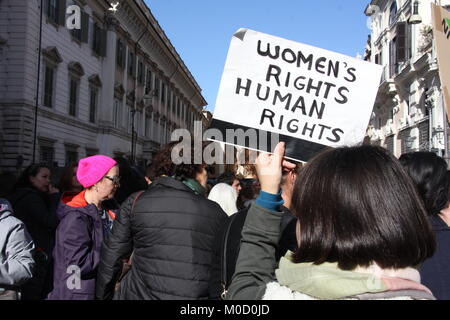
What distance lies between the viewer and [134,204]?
2.84m

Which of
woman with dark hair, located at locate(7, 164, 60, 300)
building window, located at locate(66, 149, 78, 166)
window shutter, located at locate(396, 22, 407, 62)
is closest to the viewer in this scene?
woman with dark hair, located at locate(7, 164, 60, 300)

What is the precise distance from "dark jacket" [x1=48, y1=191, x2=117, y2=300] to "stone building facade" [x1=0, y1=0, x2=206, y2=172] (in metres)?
16.1

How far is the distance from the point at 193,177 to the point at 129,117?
29082mm

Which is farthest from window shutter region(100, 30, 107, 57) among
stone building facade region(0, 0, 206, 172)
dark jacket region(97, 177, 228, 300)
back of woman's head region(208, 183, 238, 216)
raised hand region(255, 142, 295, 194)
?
raised hand region(255, 142, 295, 194)

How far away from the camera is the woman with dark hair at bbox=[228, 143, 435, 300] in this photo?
1.27 m

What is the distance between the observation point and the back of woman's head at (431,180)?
2.42 m

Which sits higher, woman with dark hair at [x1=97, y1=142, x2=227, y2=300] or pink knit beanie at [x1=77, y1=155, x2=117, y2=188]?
pink knit beanie at [x1=77, y1=155, x2=117, y2=188]

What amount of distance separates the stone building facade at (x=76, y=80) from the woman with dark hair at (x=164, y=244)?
1649 cm

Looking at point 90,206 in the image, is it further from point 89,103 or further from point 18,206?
point 89,103

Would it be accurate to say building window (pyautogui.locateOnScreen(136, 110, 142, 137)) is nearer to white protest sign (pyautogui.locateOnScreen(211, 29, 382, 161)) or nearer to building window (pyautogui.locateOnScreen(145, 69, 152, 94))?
building window (pyautogui.locateOnScreen(145, 69, 152, 94))

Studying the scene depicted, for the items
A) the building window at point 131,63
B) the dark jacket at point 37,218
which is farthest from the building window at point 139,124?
the dark jacket at point 37,218

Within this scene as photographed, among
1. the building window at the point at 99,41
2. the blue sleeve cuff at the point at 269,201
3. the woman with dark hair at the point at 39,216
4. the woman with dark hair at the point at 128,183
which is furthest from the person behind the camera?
the building window at the point at 99,41

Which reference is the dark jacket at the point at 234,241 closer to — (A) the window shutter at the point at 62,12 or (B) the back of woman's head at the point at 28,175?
(B) the back of woman's head at the point at 28,175

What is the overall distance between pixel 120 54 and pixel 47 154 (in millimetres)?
10780
